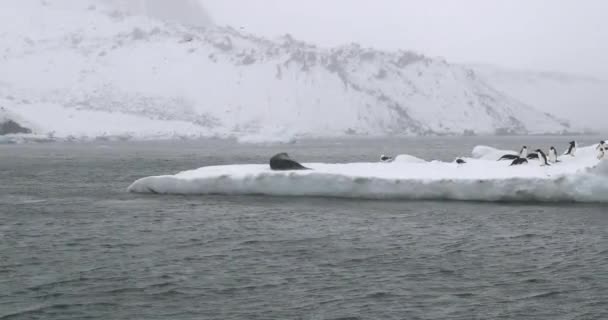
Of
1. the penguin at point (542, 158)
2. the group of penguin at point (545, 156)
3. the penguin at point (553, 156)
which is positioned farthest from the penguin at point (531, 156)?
the penguin at point (542, 158)

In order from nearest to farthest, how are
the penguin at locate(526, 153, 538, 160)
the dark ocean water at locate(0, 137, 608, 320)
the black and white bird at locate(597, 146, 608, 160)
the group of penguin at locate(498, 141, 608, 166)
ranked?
the dark ocean water at locate(0, 137, 608, 320) < the black and white bird at locate(597, 146, 608, 160) < the group of penguin at locate(498, 141, 608, 166) < the penguin at locate(526, 153, 538, 160)

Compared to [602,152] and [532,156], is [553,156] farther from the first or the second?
[602,152]

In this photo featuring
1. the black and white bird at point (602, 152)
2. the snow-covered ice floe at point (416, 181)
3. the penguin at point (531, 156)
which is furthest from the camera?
the penguin at point (531, 156)

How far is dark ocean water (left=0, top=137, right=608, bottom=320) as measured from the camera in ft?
41.2

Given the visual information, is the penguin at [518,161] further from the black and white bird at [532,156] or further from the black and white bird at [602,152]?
the black and white bird at [602,152]

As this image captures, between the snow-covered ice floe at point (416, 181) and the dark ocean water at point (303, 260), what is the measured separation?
2.76 feet

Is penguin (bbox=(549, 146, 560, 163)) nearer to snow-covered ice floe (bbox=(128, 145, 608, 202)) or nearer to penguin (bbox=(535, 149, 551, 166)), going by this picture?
snow-covered ice floe (bbox=(128, 145, 608, 202))

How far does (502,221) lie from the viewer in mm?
22031

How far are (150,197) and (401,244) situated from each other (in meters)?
13.8

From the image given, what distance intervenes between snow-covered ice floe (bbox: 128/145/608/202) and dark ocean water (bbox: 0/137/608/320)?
843 millimetres

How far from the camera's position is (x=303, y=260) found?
1628 cm

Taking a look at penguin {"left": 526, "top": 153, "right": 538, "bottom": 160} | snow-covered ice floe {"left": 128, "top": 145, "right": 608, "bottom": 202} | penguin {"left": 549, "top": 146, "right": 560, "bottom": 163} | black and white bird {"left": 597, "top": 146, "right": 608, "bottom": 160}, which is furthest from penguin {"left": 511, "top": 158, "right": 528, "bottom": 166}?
black and white bird {"left": 597, "top": 146, "right": 608, "bottom": 160}

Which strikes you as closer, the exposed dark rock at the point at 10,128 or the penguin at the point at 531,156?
the penguin at the point at 531,156

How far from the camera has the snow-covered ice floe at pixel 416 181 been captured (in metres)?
26.0
